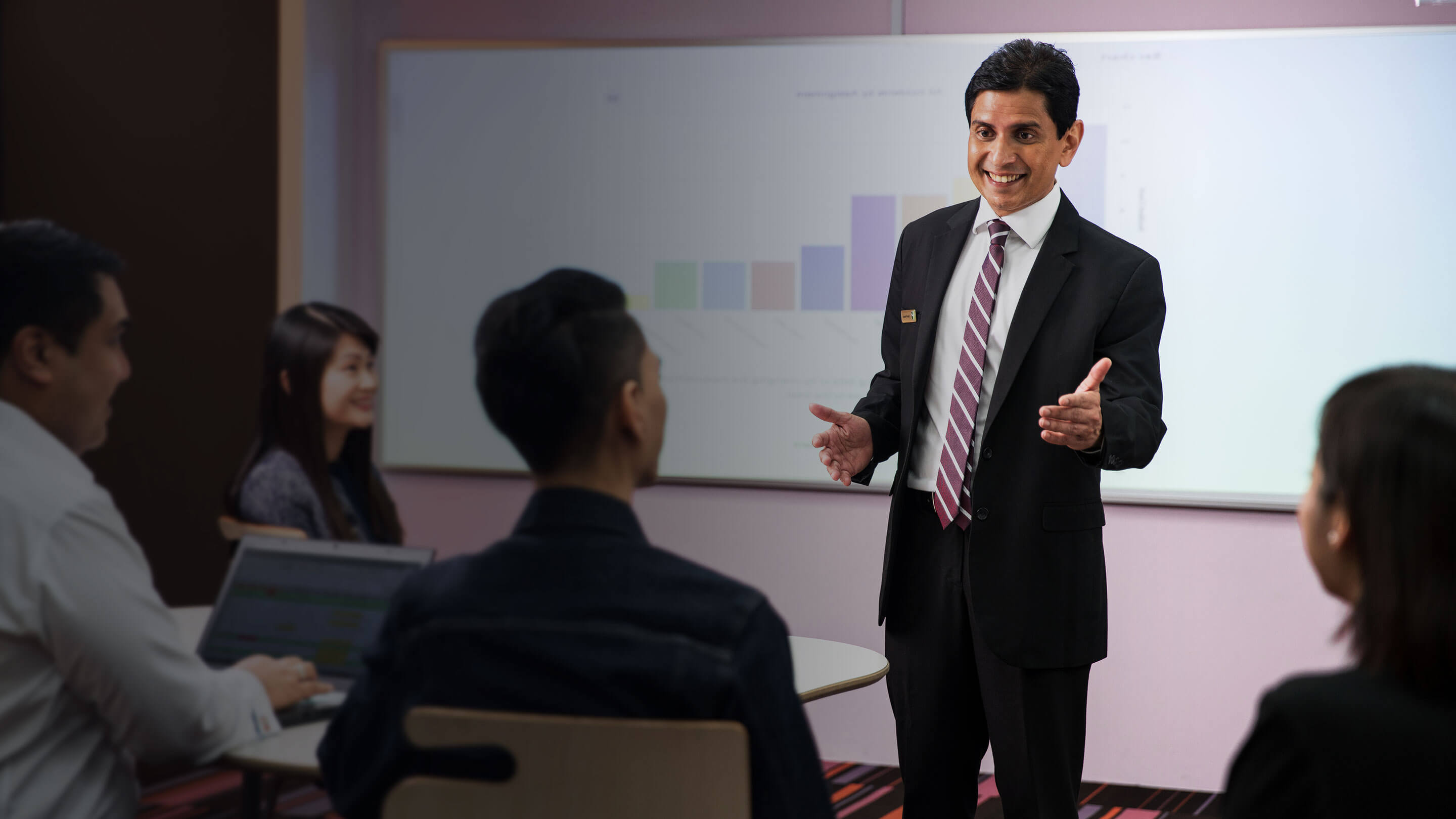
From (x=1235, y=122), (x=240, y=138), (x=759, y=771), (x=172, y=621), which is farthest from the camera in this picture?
(x=240, y=138)

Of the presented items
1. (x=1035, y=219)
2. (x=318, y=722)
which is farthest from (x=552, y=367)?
(x=1035, y=219)

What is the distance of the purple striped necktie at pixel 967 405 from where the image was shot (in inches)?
78.5

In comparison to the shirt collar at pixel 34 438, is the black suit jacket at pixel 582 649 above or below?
below

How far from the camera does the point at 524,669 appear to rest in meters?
1.09

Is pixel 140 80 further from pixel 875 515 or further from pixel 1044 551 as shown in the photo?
pixel 1044 551

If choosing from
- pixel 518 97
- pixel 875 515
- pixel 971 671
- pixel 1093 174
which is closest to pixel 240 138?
pixel 518 97

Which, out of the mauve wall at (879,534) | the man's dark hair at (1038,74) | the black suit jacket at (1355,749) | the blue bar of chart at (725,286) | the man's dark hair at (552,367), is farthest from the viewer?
the blue bar of chart at (725,286)

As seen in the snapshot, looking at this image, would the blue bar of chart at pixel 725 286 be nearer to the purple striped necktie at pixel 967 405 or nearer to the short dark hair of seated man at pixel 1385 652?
the purple striped necktie at pixel 967 405

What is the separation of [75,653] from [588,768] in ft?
2.17

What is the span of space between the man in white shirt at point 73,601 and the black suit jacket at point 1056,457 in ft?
3.80

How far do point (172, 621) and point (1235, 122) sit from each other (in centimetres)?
297

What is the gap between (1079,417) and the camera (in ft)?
5.95

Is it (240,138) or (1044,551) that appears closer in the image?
(1044,551)

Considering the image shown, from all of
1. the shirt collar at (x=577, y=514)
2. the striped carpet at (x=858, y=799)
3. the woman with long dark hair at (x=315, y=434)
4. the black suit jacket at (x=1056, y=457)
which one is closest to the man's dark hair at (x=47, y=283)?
the shirt collar at (x=577, y=514)
